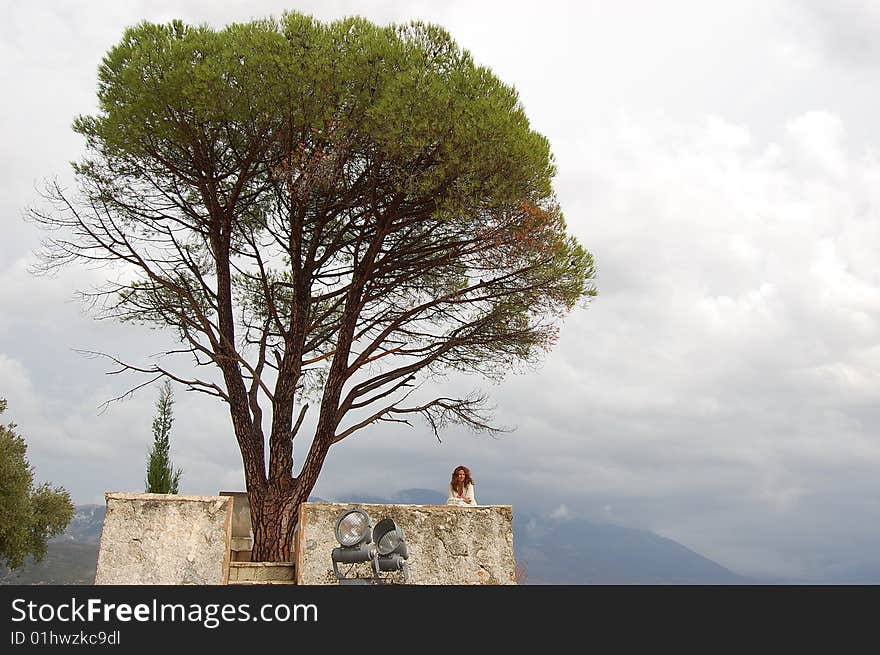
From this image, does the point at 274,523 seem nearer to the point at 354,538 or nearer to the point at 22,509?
the point at 354,538

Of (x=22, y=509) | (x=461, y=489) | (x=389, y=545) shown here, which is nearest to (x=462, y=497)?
(x=461, y=489)

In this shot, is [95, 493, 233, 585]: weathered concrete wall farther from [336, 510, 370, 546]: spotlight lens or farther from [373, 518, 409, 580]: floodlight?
[373, 518, 409, 580]: floodlight

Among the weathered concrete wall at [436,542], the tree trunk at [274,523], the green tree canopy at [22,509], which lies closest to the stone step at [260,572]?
the weathered concrete wall at [436,542]

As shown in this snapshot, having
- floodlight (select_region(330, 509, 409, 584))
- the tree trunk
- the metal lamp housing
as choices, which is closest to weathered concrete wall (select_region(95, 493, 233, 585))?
the tree trunk

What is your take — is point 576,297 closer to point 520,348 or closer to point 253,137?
point 520,348

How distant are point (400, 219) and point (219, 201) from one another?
3531 mm

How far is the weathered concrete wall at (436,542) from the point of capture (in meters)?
11.2

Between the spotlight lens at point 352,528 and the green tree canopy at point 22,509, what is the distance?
1717 centimetres

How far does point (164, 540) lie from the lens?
1077cm

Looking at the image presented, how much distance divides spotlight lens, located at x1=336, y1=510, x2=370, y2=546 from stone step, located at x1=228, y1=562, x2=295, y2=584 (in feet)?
10.2

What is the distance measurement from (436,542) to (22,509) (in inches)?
636
